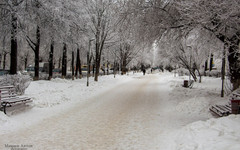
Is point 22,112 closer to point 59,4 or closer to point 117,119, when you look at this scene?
point 117,119

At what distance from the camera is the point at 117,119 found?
798 centimetres

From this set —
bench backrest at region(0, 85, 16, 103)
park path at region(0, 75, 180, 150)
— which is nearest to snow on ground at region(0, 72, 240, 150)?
park path at region(0, 75, 180, 150)

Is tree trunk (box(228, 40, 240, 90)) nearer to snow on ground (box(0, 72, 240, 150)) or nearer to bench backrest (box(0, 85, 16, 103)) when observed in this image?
snow on ground (box(0, 72, 240, 150))

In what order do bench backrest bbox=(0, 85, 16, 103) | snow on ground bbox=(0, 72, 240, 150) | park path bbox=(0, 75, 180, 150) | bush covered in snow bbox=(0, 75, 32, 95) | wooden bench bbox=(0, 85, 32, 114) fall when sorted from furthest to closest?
1. bush covered in snow bbox=(0, 75, 32, 95)
2. bench backrest bbox=(0, 85, 16, 103)
3. wooden bench bbox=(0, 85, 32, 114)
4. park path bbox=(0, 75, 180, 150)
5. snow on ground bbox=(0, 72, 240, 150)

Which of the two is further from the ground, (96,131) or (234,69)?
(234,69)

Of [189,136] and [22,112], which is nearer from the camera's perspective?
[189,136]

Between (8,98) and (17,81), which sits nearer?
(8,98)

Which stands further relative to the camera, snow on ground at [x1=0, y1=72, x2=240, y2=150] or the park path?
the park path

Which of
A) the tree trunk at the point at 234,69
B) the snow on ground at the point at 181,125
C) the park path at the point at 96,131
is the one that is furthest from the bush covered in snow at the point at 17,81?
the tree trunk at the point at 234,69

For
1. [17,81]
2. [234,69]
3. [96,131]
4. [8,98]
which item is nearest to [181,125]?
[96,131]

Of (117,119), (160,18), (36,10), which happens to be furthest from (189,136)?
(36,10)

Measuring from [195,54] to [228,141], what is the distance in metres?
21.5

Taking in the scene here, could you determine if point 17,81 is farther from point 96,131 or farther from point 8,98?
point 96,131

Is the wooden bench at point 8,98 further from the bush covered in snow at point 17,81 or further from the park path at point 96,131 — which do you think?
the bush covered in snow at point 17,81
